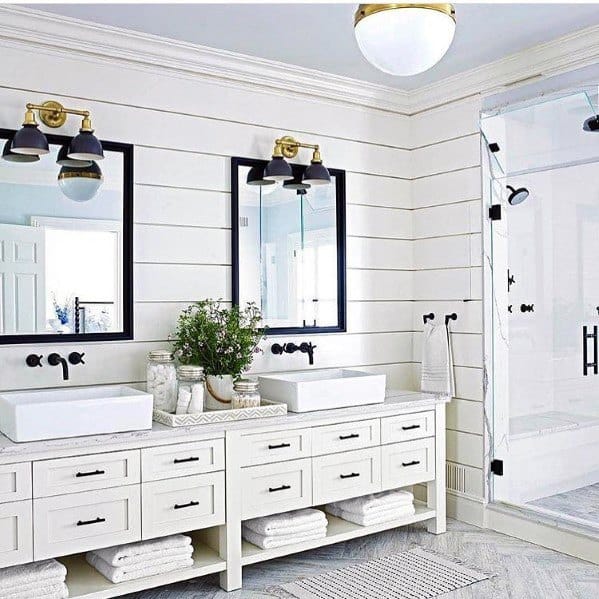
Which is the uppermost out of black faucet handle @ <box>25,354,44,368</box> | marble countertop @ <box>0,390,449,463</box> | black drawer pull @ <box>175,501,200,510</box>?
black faucet handle @ <box>25,354,44,368</box>

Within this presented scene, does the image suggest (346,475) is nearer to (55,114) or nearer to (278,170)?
(278,170)

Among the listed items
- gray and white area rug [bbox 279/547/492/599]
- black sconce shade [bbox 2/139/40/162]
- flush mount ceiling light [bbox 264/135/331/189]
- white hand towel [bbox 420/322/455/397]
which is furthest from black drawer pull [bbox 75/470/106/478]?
white hand towel [bbox 420/322/455/397]

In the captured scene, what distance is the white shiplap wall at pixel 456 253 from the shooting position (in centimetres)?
396

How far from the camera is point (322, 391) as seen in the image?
337cm

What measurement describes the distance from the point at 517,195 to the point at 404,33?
2416 millimetres

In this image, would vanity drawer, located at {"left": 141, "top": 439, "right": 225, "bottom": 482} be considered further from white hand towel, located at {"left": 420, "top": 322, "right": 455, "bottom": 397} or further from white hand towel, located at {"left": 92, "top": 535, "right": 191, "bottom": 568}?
white hand towel, located at {"left": 420, "top": 322, "right": 455, "bottom": 397}

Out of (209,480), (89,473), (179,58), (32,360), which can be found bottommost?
(209,480)

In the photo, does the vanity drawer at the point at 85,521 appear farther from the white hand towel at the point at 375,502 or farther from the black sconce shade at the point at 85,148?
the black sconce shade at the point at 85,148

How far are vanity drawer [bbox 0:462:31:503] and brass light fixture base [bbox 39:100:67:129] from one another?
151 centimetres

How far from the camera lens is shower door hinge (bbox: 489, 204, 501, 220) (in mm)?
3883

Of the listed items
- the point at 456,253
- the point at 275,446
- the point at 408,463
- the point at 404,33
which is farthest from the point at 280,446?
the point at 404,33

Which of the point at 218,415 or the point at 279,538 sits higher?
the point at 218,415

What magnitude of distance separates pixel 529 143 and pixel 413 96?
0.89m

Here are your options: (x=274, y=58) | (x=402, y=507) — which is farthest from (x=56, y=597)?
(x=274, y=58)
